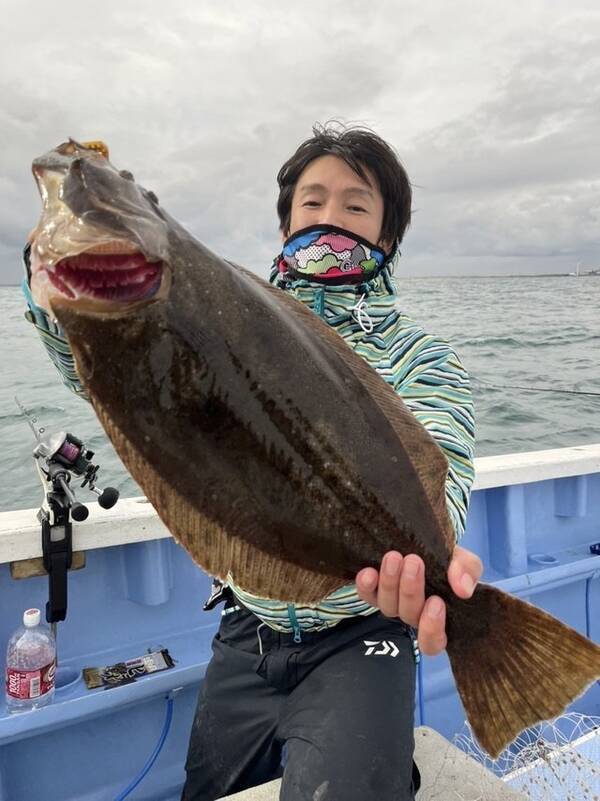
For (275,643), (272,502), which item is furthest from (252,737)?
(272,502)

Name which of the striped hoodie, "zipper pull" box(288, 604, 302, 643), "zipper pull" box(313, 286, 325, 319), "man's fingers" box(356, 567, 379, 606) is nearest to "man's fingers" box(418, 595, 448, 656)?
"man's fingers" box(356, 567, 379, 606)

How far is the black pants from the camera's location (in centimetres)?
231

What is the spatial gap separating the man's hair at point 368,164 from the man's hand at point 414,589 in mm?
1933

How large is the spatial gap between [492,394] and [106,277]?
15.9m

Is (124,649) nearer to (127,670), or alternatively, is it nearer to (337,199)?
(127,670)

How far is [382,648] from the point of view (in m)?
2.67

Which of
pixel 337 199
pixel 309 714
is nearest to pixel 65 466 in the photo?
pixel 309 714

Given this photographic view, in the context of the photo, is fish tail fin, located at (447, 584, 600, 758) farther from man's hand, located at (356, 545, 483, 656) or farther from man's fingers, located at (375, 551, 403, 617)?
man's fingers, located at (375, 551, 403, 617)

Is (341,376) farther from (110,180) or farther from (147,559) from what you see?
(147,559)

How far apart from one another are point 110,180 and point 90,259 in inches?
10.0

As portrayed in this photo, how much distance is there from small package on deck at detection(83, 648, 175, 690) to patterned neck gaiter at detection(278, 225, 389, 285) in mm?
2607

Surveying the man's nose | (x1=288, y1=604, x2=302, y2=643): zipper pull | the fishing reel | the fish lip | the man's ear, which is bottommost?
(x1=288, y1=604, x2=302, y2=643): zipper pull

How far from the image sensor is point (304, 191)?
3178 millimetres

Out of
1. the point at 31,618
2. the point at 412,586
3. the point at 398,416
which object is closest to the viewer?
the point at 412,586
